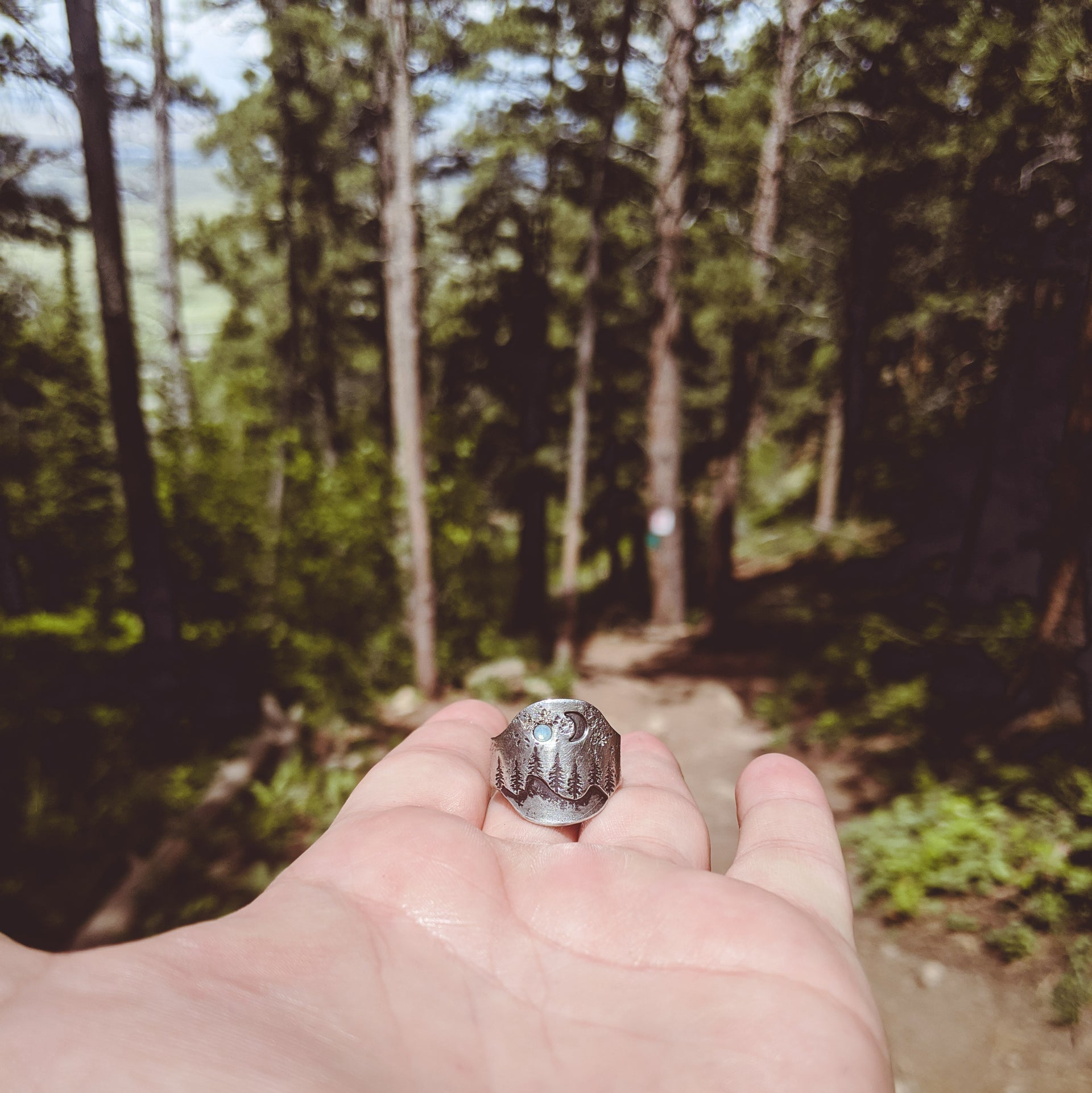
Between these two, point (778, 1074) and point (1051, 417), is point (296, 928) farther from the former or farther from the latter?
point (1051, 417)

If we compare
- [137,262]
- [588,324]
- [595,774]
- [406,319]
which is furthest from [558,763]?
[137,262]

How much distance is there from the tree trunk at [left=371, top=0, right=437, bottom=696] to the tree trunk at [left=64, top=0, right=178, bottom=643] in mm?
3660

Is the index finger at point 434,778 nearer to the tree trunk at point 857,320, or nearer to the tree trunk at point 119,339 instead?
the tree trunk at point 119,339

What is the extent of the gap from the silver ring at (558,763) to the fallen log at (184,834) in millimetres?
5145

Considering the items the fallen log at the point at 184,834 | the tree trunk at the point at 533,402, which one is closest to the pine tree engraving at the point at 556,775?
the fallen log at the point at 184,834

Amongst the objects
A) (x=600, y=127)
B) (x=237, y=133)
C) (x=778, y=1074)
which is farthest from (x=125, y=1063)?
(x=237, y=133)

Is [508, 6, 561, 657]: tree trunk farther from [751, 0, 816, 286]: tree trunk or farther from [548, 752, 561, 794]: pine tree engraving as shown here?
[548, 752, 561, 794]: pine tree engraving

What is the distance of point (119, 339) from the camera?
7746 mm

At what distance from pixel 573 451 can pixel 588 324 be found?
7.25 ft

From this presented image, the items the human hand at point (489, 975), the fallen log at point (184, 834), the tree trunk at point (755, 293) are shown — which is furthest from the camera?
the tree trunk at point (755, 293)

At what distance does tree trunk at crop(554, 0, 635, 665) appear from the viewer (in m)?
10.9

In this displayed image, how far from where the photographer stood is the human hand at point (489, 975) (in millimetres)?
1520

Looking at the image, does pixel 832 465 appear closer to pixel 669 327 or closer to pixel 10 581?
pixel 669 327

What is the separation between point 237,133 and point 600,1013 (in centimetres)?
1816
